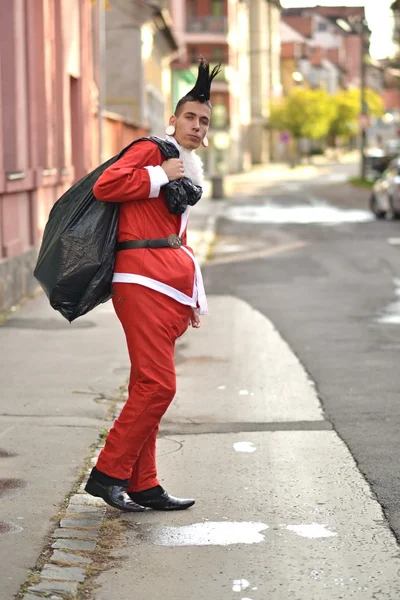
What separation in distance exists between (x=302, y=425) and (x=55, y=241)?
2.69m

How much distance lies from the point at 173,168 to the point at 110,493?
4.58 feet

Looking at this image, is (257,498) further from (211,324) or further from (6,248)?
(6,248)

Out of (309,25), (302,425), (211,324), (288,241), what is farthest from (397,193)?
(309,25)

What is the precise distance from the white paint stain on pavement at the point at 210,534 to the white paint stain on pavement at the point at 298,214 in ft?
83.7

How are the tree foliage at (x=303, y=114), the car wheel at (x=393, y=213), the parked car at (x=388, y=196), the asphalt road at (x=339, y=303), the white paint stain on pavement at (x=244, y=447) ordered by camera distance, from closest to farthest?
the white paint stain on pavement at (x=244, y=447) → the asphalt road at (x=339, y=303) → the parked car at (x=388, y=196) → the car wheel at (x=393, y=213) → the tree foliage at (x=303, y=114)

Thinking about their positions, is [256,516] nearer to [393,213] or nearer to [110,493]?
[110,493]

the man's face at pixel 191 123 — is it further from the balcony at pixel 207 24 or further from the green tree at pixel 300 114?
the green tree at pixel 300 114

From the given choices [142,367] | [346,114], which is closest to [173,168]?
[142,367]

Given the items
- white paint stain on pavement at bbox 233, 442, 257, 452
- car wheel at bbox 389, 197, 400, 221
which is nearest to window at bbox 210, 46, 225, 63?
car wheel at bbox 389, 197, 400, 221

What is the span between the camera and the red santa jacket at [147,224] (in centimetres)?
527

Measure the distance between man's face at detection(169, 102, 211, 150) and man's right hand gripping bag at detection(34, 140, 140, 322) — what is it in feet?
0.93

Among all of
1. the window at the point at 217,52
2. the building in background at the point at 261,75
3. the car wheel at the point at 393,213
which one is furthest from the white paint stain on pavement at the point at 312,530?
the building in background at the point at 261,75

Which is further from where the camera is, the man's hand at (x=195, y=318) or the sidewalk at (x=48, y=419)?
the man's hand at (x=195, y=318)

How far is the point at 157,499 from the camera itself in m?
5.62
